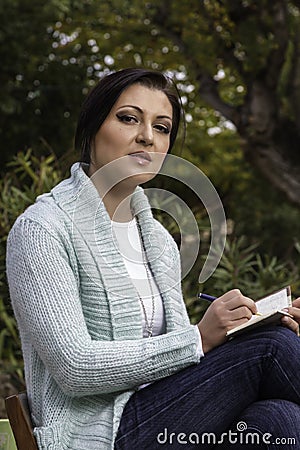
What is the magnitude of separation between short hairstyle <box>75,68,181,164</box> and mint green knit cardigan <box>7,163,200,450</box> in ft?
0.72

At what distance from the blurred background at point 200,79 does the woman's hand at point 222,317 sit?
275 centimetres

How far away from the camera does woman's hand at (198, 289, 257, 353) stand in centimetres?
191

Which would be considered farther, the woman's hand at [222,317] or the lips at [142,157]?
the lips at [142,157]

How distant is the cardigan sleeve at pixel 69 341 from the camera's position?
1.86 metres

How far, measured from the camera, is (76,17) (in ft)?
21.4

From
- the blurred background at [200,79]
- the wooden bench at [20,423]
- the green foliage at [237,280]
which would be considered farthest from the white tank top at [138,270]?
the blurred background at [200,79]

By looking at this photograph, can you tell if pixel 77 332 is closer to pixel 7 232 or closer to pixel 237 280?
pixel 7 232

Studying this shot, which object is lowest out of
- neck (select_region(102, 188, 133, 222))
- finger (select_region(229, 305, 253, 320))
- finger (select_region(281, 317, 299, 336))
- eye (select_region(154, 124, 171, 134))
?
finger (select_region(281, 317, 299, 336))

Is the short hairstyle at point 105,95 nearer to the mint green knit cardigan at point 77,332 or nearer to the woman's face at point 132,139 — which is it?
the woman's face at point 132,139

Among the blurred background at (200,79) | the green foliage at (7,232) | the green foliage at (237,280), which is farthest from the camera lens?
the blurred background at (200,79)

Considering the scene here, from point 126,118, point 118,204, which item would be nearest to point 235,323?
point 118,204

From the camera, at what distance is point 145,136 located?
214 cm

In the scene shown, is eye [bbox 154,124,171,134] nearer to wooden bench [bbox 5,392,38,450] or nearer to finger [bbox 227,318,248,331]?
finger [bbox 227,318,248,331]

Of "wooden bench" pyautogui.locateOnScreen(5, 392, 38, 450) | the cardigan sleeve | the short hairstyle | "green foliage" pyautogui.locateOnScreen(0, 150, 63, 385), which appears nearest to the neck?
the short hairstyle
